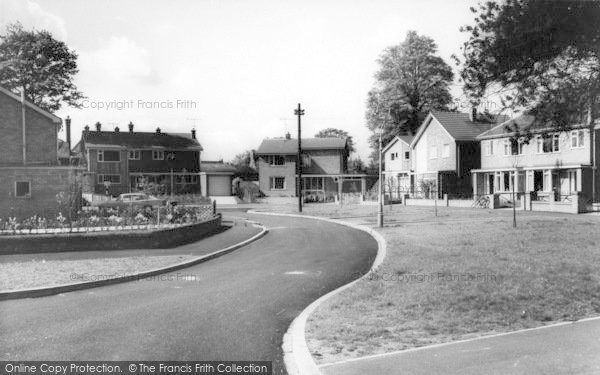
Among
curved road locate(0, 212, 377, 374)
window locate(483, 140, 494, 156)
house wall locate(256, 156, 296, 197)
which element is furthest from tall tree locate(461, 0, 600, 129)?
house wall locate(256, 156, 296, 197)

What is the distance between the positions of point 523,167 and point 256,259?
31.9m

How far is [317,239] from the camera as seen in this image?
21.5m

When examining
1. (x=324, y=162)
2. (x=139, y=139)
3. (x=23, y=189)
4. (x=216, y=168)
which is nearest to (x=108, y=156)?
(x=139, y=139)

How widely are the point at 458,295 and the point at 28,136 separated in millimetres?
27927

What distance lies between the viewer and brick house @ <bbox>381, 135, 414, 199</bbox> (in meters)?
56.1

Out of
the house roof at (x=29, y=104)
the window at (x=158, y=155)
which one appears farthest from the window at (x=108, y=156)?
the house roof at (x=29, y=104)

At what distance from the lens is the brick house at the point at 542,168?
3622 centimetres

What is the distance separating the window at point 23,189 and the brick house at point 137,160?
81.1 ft

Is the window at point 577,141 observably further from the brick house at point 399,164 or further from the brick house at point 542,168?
the brick house at point 399,164

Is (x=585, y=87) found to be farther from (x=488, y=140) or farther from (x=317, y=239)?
(x=488, y=140)

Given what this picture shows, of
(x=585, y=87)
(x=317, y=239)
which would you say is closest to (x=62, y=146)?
(x=317, y=239)

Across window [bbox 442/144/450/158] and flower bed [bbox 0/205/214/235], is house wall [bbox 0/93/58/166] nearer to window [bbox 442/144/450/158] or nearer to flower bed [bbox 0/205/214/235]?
flower bed [bbox 0/205/214/235]

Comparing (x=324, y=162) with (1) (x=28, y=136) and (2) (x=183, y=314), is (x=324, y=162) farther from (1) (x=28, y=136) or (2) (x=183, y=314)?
(2) (x=183, y=314)

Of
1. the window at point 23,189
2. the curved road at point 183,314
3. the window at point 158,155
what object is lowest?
the curved road at point 183,314
